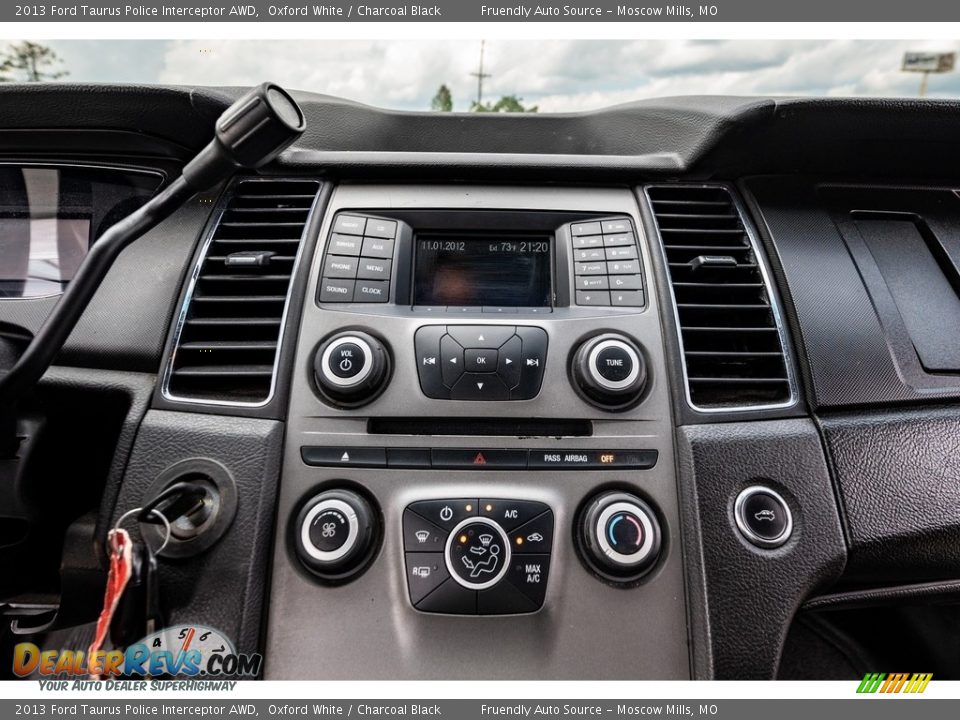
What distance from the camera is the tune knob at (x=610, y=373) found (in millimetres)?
1068

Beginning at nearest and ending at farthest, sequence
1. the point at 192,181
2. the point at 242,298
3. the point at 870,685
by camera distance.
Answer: the point at 192,181
the point at 870,685
the point at 242,298

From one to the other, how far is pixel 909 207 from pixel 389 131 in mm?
1391

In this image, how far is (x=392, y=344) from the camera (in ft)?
3.67

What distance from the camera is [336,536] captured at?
993mm

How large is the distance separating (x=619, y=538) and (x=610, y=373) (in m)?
0.30

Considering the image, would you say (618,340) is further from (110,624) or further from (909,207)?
(110,624)

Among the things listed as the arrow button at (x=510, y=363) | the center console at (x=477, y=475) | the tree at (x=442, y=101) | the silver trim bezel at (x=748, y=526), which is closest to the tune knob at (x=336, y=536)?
the center console at (x=477, y=475)

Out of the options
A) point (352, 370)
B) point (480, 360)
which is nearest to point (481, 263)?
point (480, 360)

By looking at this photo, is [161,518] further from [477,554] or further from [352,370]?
[477,554]

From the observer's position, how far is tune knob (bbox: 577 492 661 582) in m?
0.99

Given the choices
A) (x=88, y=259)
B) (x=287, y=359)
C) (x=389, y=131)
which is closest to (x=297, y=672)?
(x=287, y=359)

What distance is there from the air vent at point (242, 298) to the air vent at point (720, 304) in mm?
833

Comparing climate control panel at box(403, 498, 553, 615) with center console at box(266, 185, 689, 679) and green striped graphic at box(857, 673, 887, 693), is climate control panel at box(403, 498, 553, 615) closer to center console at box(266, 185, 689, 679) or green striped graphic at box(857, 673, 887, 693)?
center console at box(266, 185, 689, 679)

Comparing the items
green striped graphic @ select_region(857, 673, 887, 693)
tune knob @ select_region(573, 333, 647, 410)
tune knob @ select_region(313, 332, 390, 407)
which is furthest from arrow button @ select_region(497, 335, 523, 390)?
green striped graphic @ select_region(857, 673, 887, 693)
